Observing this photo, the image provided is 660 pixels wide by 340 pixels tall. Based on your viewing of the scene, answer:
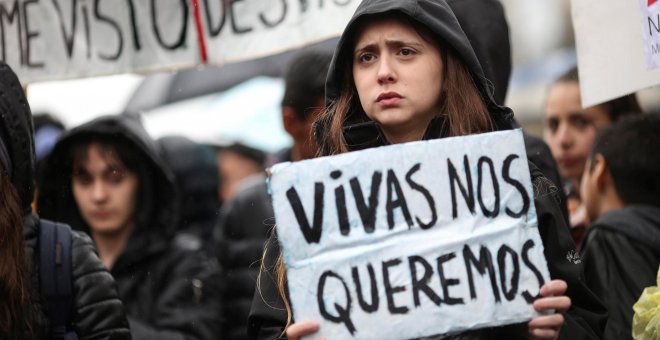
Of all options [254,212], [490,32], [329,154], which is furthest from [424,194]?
[254,212]

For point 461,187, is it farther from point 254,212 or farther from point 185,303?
point 254,212

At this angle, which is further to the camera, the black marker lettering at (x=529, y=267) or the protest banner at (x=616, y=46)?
the protest banner at (x=616, y=46)

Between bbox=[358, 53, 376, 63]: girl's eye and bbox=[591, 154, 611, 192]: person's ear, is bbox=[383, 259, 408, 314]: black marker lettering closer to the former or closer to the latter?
bbox=[358, 53, 376, 63]: girl's eye

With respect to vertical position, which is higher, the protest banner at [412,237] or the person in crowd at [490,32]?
the person in crowd at [490,32]

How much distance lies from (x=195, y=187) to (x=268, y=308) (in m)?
5.67

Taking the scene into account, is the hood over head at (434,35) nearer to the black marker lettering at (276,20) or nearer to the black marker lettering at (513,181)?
the black marker lettering at (513,181)

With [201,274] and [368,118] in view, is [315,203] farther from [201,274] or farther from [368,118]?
[201,274]

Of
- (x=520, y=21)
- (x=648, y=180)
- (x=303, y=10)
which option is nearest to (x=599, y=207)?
(x=648, y=180)

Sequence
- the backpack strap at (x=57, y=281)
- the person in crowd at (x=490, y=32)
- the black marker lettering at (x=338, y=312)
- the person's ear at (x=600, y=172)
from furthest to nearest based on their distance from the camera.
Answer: the person's ear at (x=600, y=172) < the person in crowd at (x=490, y=32) < the backpack strap at (x=57, y=281) < the black marker lettering at (x=338, y=312)

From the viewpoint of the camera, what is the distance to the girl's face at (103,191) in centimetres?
634

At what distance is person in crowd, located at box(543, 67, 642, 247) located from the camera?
22.6 feet

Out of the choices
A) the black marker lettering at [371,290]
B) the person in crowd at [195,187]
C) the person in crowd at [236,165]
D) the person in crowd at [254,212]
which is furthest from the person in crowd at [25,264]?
the person in crowd at [236,165]

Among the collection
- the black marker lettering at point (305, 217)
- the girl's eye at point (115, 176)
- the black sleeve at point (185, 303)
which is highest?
the girl's eye at point (115, 176)

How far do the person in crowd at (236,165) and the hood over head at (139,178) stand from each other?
396cm
